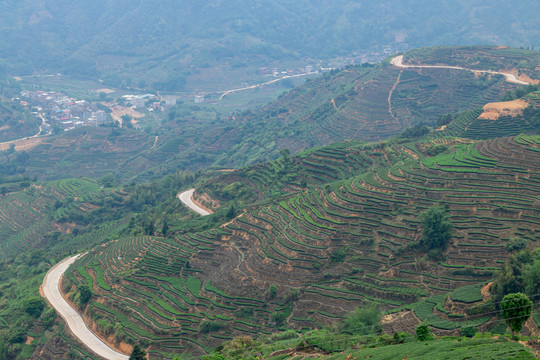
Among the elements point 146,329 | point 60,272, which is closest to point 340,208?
point 146,329

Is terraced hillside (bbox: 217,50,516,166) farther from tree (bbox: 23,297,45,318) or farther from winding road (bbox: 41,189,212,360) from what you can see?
tree (bbox: 23,297,45,318)

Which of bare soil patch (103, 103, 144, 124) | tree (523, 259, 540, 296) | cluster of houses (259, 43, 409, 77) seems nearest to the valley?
tree (523, 259, 540, 296)

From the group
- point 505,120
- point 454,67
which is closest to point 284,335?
point 505,120

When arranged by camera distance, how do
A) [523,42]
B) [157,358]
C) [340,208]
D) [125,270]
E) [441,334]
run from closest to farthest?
1. [441,334]
2. [157,358]
3. [340,208]
4. [125,270]
5. [523,42]

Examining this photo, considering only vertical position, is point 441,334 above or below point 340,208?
below

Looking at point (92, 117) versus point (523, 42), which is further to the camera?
point (523, 42)

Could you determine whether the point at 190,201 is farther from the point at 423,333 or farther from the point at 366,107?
the point at 423,333

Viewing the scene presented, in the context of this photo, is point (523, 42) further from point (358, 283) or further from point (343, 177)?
point (358, 283)
